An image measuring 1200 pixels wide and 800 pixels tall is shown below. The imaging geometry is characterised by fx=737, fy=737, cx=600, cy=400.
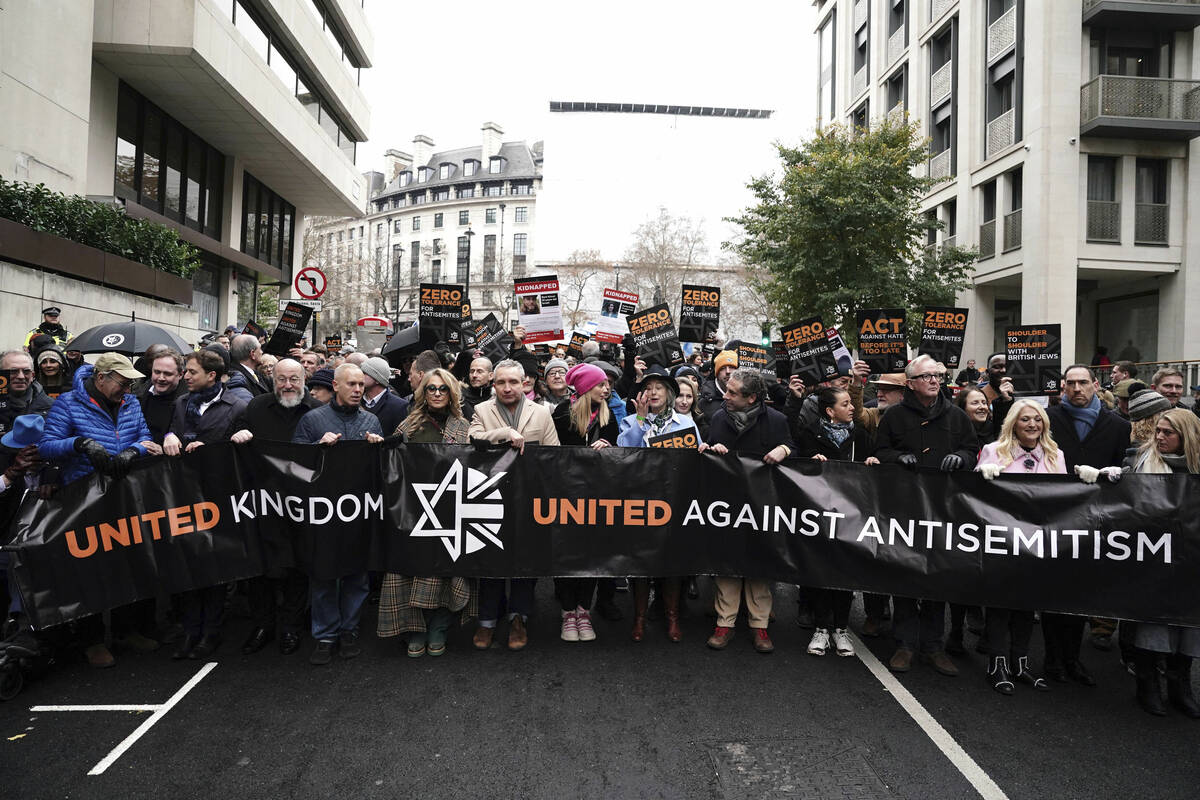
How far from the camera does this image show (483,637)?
5.20 metres

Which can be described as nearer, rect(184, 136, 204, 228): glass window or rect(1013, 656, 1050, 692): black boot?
rect(1013, 656, 1050, 692): black boot

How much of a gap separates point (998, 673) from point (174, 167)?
2256 cm

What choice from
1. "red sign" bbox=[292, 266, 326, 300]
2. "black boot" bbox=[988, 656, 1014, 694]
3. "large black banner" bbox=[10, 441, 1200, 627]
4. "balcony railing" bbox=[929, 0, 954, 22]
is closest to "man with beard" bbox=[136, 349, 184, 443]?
"large black banner" bbox=[10, 441, 1200, 627]

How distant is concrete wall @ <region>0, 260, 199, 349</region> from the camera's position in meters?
10.4

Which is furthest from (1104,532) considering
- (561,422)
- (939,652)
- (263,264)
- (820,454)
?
(263,264)

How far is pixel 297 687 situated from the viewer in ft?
14.9

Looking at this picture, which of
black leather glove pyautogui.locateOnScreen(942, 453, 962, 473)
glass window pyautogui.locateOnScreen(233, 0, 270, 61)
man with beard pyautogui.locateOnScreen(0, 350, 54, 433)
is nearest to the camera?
black leather glove pyautogui.locateOnScreen(942, 453, 962, 473)

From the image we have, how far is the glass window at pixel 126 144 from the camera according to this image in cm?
Result: 1792

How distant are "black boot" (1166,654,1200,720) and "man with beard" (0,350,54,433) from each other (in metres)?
7.57

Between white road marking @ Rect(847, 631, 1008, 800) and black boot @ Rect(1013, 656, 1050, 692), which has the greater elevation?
black boot @ Rect(1013, 656, 1050, 692)

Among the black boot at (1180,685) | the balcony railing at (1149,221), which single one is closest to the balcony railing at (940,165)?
the balcony railing at (1149,221)

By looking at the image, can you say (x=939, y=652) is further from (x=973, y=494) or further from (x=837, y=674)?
(x=973, y=494)

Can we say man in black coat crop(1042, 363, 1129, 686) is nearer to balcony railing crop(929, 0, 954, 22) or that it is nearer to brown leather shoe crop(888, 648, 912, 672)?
brown leather shoe crop(888, 648, 912, 672)

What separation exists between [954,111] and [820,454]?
25.6m
